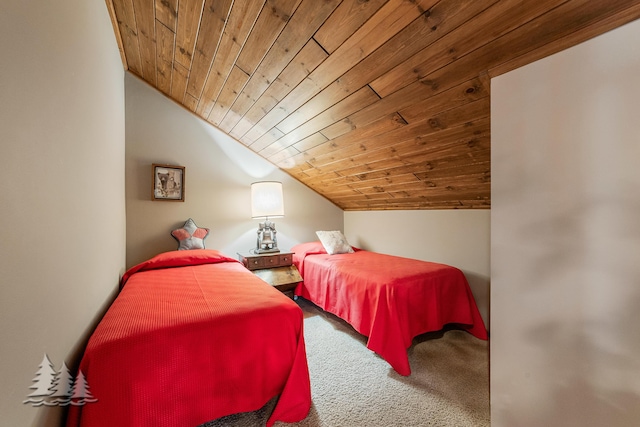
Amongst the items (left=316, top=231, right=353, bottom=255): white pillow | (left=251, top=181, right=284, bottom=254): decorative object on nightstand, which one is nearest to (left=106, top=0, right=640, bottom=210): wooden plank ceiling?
(left=251, top=181, right=284, bottom=254): decorative object on nightstand

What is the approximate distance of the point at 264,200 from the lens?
3016 mm

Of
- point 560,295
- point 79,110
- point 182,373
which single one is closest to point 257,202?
point 79,110

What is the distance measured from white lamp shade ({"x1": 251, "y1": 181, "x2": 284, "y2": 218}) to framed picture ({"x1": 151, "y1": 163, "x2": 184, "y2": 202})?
0.81 metres

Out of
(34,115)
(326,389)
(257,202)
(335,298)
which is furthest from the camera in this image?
(257,202)

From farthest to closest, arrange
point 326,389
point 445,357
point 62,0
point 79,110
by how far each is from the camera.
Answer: point 445,357
point 326,389
point 79,110
point 62,0

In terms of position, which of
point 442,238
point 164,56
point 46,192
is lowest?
point 442,238

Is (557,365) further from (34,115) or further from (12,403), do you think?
(34,115)

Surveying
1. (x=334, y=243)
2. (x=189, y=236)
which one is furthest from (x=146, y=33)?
(x=334, y=243)

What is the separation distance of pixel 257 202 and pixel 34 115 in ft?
7.51

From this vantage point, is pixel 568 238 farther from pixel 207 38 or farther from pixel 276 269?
pixel 276 269

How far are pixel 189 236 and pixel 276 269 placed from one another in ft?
3.43

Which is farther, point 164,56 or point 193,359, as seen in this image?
point 164,56

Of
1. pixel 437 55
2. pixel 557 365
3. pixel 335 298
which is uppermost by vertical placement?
pixel 437 55

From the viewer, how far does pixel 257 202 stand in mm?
3016
